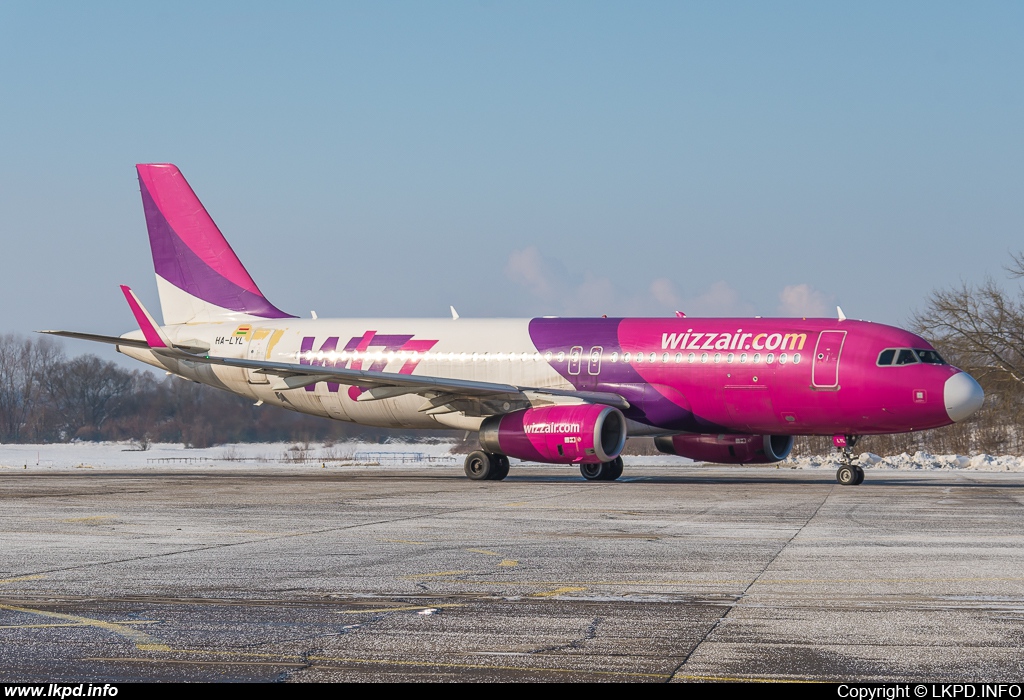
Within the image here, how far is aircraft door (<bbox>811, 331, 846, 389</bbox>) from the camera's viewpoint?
2420 cm

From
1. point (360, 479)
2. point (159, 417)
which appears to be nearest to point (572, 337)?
point (360, 479)

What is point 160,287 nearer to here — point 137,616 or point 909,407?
point 909,407

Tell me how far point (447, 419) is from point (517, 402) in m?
2.56

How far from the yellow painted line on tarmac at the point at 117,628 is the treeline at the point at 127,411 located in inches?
1038

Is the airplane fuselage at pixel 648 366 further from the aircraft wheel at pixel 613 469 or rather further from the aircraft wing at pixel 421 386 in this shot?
the aircraft wheel at pixel 613 469

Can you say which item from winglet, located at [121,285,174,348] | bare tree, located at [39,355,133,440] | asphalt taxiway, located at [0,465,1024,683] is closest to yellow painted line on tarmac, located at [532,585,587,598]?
asphalt taxiway, located at [0,465,1024,683]

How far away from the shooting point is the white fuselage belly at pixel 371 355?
2850cm

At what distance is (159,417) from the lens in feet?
126

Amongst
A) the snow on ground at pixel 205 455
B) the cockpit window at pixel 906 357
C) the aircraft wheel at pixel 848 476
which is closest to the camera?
the cockpit window at pixel 906 357

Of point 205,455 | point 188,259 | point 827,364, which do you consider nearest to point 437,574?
point 827,364

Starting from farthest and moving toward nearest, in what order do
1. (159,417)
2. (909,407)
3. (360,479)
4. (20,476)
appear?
(159,417) < (20,476) < (360,479) < (909,407)

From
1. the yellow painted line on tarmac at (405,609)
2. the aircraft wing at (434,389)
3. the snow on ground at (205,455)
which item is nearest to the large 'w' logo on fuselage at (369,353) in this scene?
the aircraft wing at (434,389)

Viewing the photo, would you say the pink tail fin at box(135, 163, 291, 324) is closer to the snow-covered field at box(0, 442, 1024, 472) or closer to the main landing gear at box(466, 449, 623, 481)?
the snow-covered field at box(0, 442, 1024, 472)

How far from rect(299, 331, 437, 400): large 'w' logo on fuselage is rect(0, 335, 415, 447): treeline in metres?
4.71
